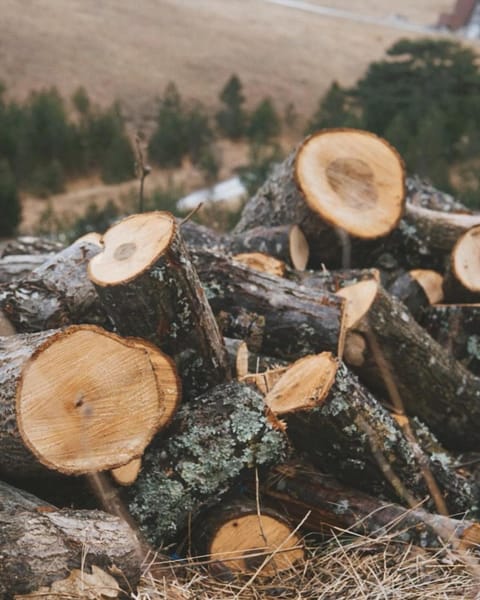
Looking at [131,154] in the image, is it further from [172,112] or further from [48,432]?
[48,432]

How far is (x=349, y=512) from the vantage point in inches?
121

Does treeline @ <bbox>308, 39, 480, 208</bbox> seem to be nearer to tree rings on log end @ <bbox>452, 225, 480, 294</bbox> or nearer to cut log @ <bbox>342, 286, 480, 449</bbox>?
tree rings on log end @ <bbox>452, 225, 480, 294</bbox>

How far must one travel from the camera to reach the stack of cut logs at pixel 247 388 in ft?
8.41

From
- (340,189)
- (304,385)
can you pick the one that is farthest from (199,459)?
(340,189)

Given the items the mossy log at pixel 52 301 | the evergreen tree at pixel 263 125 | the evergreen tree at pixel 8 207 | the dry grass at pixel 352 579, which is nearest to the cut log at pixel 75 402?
the dry grass at pixel 352 579

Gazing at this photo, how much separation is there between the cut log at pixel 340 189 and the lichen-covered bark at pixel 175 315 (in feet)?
3.73

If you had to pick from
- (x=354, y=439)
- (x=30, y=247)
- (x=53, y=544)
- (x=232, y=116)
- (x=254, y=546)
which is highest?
(x=53, y=544)

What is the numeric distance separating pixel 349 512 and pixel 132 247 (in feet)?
4.28

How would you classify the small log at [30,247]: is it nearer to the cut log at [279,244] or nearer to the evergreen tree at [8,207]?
the cut log at [279,244]

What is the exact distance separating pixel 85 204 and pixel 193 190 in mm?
3806

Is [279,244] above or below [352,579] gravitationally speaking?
above

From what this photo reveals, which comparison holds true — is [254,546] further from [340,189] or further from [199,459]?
[340,189]

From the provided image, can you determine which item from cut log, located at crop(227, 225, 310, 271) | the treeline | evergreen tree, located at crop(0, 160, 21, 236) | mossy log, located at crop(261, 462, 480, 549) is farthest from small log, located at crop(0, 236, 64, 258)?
the treeline

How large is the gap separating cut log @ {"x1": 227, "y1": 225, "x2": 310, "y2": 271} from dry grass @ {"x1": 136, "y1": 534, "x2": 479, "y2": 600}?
1.58 m
